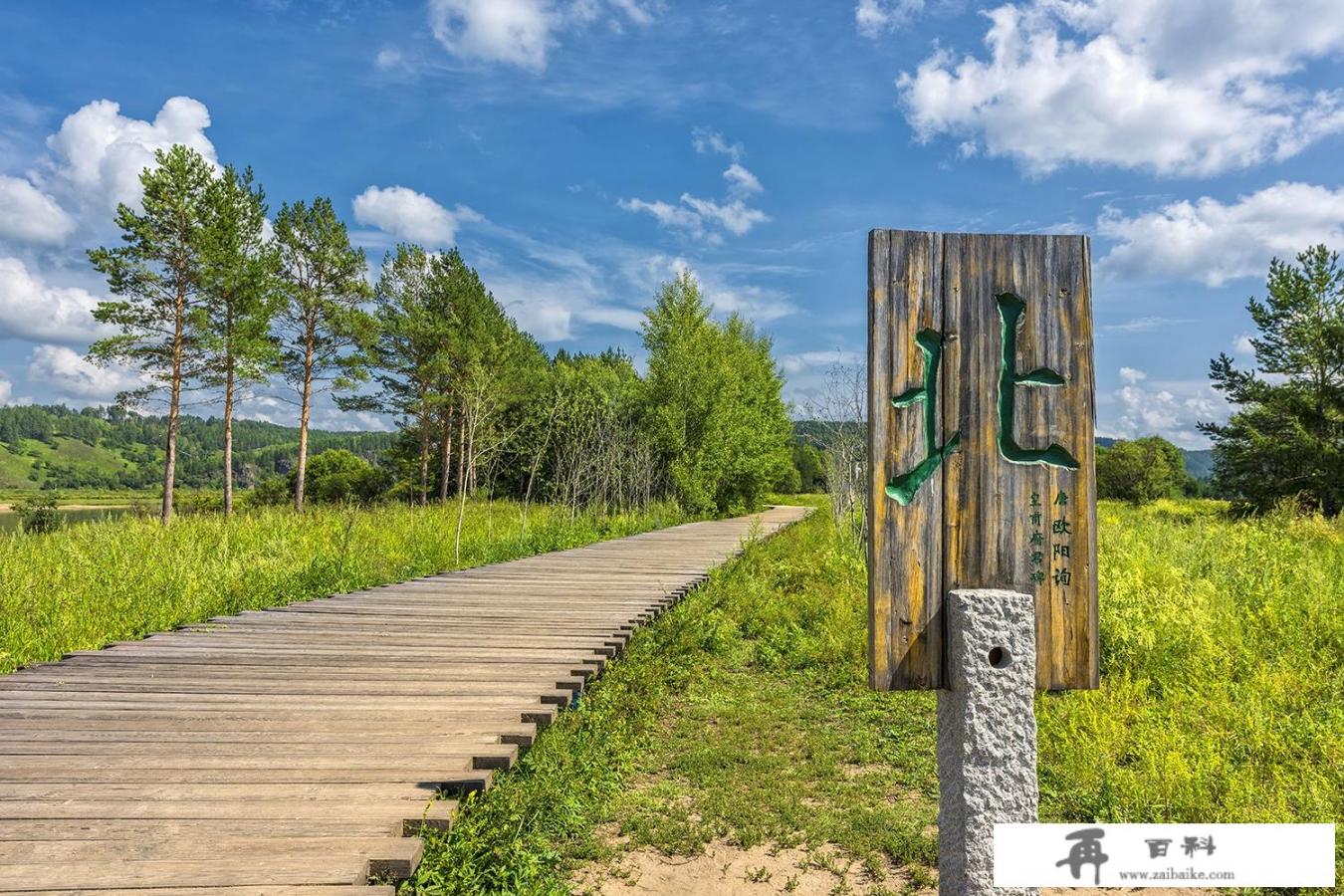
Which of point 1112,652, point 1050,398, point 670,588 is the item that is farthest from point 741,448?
point 1050,398

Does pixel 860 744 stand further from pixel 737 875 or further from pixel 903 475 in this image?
pixel 903 475

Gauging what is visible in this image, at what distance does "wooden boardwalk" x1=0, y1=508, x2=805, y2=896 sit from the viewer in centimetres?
243

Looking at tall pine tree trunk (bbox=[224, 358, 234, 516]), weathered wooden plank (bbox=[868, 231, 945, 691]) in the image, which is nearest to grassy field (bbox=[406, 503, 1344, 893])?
weathered wooden plank (bbox=[868, 231, 945, 691])

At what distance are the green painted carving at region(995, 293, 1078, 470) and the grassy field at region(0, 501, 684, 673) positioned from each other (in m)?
6.62

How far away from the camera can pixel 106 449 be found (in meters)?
146

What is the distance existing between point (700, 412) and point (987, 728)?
70.8 feet

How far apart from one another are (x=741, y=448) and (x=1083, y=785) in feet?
72.2

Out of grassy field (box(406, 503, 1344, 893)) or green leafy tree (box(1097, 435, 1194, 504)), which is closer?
grassy field (box(406, 503, 1344, 893))

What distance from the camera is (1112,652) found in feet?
20.8

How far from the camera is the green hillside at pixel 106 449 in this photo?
10612cm

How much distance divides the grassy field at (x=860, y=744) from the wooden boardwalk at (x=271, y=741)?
16.3 inches

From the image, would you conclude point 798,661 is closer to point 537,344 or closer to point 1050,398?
point 1050,398

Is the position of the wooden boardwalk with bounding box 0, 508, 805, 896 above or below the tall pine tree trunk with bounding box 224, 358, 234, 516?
below

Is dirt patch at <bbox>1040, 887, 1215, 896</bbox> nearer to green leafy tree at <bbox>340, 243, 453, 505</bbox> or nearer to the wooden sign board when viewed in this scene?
the wooden sign board
